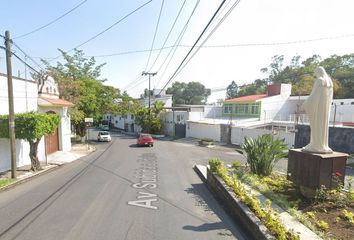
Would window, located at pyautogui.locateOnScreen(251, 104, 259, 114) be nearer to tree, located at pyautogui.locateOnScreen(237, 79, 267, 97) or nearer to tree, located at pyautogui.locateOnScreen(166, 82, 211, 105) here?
tree, located at pyautogui.locateOnScreen(237, 79, 267, 97)

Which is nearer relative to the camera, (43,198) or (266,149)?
(43,198)

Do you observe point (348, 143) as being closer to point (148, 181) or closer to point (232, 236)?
point (148, 181)

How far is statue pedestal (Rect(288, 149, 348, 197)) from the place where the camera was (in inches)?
303

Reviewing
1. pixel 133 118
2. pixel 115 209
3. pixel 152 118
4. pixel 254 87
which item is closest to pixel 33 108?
pixel 115 209

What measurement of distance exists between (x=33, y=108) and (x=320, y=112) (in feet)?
60.9

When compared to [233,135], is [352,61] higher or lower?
higher

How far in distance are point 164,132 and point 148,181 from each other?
35.8 m

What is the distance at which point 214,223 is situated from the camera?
7.58 m

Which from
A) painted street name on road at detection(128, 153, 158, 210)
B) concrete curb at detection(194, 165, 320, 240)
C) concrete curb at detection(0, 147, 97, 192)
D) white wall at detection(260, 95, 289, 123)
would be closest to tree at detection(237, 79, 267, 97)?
white wall at detection(260, 95, 289, 123)

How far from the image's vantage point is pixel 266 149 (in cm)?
1146

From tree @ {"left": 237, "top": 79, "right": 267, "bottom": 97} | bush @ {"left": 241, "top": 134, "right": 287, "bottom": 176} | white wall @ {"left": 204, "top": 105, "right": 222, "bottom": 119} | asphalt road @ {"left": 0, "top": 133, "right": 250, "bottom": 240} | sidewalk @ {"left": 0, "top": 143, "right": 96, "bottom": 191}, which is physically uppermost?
tree @ {"left": 237, "top": 79, "right": 267, "bottom": 97}

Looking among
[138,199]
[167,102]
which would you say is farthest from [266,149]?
[167,102]

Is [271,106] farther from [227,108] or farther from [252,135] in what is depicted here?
[252,135]

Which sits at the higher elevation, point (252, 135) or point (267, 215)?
point (267, 215)
